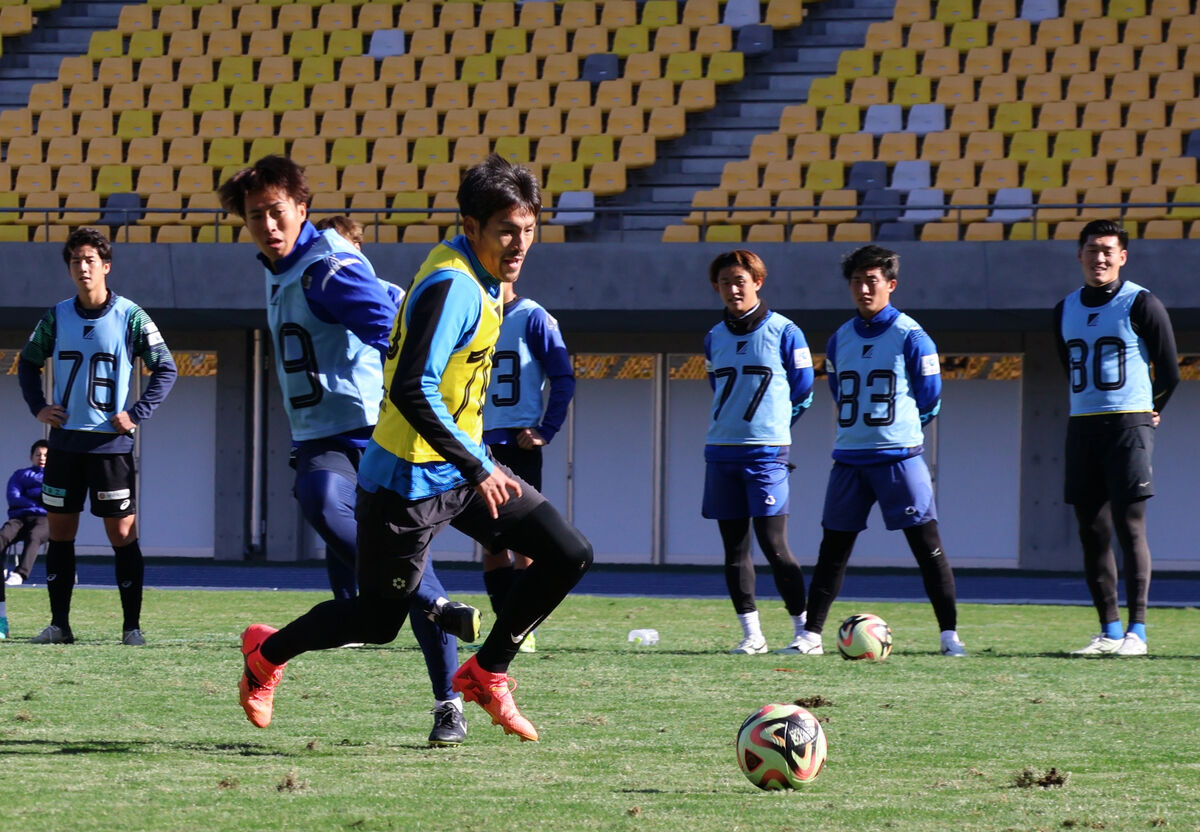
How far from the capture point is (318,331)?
5332mm

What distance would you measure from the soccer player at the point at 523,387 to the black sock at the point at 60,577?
83.9 inches

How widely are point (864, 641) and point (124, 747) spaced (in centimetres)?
396

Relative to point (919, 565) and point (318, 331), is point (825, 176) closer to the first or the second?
point (919, 565)

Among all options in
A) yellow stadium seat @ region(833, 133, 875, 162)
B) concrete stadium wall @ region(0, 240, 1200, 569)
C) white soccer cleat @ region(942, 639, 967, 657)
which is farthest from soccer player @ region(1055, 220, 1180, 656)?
yellow stadium seat @ region(833, 133, 875, 162)

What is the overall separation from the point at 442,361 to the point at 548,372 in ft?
12.3

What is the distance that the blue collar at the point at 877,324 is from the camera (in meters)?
8.30

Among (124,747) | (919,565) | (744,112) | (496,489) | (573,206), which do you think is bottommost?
(124,747)

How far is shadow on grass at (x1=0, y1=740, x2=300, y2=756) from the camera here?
4.82 meters

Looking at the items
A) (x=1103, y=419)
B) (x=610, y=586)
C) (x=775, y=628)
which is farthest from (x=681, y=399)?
(x=1103, y=419)

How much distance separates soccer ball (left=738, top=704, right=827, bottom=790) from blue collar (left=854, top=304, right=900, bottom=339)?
4.16m

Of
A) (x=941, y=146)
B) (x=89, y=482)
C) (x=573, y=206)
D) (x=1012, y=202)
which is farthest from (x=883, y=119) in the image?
(x=89, y=482)

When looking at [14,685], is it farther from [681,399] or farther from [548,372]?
[681,399]

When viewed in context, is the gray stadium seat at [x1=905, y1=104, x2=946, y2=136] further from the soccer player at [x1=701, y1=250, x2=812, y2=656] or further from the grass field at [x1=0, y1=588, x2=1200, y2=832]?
the soccer player at [x1=701, y1=250, x2=812, y2=656]

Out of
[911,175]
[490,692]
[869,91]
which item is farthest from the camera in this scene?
[869,91]
